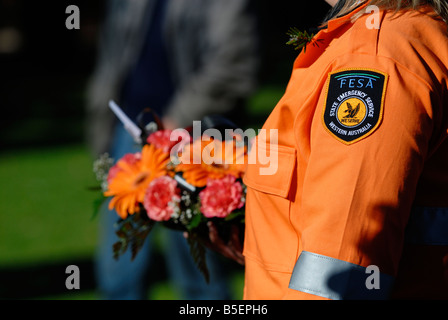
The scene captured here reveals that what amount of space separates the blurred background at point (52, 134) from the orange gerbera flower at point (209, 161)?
0.43m

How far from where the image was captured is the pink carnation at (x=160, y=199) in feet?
7.07

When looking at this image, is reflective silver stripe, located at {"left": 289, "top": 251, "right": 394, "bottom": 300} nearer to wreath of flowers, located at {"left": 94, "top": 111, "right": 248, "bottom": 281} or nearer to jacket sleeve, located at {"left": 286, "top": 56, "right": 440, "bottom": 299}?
jacket sleeve, located at {"left": 286, "top": 56, "right": 440, "bottom": 299}

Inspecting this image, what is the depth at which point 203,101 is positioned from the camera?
147 inches

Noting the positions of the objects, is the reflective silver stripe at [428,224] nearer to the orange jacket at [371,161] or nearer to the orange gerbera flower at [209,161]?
the orange jacket at [371,161]

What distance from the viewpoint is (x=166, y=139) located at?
92.4 inches

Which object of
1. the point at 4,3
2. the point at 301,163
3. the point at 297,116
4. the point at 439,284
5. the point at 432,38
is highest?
the point at 4,3

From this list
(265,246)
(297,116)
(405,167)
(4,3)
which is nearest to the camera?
(405,167)

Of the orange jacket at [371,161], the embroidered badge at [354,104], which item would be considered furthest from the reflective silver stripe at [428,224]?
the embroidered badge at [354,104]

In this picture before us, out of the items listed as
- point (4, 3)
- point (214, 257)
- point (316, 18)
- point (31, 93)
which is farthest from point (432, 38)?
point (4, 3)

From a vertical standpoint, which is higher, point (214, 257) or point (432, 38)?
point (432, 38)

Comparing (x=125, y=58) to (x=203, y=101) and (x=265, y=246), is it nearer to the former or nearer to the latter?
(x=203, y=101)

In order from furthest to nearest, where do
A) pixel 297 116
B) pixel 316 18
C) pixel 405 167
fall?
pixel 316 18 → pixel 297 116 → pixel 405 167

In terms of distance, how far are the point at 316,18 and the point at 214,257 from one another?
6.14 ft

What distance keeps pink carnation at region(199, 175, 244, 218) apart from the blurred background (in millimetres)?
514
